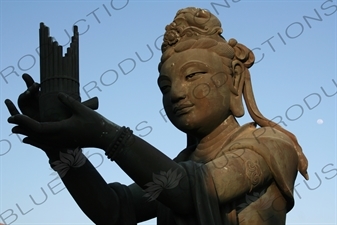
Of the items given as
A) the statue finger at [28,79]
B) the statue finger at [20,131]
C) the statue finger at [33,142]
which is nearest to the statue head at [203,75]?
the statue finger at [28,79]

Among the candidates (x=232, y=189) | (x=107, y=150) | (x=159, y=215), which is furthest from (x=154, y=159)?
(x=159, y=215)

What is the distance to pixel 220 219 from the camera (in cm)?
496

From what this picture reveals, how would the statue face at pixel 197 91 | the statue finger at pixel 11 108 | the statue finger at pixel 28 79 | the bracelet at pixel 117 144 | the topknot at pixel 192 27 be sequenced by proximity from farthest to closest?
the topknot at pixel 192 27 < the statue face at pixel 197 91 < the statue finger at pixel 28 79 < the statue finger at pixel 11 108 < the bracelet at pixel 117 144

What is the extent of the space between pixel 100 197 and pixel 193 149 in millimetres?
1050

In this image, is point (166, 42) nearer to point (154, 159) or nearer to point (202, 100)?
point (202, 100)

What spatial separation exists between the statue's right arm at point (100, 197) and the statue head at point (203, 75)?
74 centimetres

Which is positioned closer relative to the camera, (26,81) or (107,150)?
(107,150)

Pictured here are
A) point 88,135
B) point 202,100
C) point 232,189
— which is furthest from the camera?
point 202,100

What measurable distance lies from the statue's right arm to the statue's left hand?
545 mm

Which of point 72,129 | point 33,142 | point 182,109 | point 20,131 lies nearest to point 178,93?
point 182,109

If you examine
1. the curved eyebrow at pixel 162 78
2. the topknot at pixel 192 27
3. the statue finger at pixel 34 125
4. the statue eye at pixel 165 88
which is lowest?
the statue eye at pixel 165 88

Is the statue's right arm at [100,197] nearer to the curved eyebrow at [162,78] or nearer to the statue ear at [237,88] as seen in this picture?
the curved eyebrow at [162,78]

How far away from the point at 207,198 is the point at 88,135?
981 mm

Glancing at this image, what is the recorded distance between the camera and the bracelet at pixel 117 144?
15.3 feet
